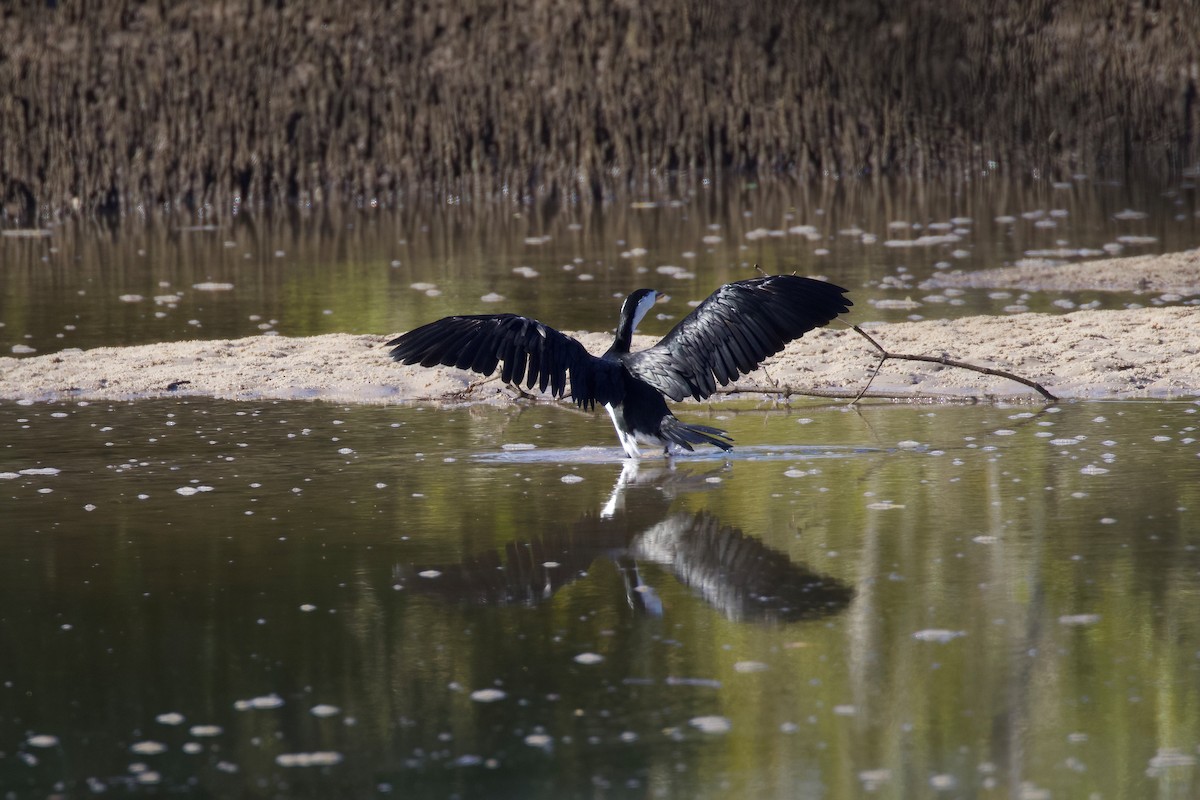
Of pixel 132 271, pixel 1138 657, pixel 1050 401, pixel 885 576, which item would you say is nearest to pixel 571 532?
pixel 885 576

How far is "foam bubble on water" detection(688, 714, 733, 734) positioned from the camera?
4707 mm

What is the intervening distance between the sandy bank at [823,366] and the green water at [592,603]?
0.34 metres

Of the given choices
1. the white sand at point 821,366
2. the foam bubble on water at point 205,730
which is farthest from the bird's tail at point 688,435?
the foam bubble on water at point 205,730

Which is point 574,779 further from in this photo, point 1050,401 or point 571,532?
point 1050,401

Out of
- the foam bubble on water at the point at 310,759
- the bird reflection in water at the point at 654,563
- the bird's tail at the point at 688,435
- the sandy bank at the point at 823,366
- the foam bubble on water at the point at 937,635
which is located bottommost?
the foam bubble on water at the point at 310,759

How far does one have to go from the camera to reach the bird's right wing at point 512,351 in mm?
7914

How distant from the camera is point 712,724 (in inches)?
187

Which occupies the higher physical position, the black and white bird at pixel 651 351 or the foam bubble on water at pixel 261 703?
the black and white bird at pixel 651 351

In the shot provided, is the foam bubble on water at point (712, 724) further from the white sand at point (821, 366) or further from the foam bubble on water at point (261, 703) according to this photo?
the white sand at point (821, 366)

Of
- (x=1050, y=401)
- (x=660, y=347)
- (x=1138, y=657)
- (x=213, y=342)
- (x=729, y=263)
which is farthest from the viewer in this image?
(x=729, y=263)

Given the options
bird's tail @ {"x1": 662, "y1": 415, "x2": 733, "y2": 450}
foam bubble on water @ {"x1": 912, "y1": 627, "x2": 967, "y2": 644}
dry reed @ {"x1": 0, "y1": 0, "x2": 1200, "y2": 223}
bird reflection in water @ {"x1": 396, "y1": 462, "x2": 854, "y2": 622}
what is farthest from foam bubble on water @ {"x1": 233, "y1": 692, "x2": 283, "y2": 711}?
dry reed @ {"x1": 0, "y1": 0, "x2": 1200, "y2": 223}

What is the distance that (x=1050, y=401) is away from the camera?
9.23 metres

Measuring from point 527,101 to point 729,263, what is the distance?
5655 mm

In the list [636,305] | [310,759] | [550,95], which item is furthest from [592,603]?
[550,95]
